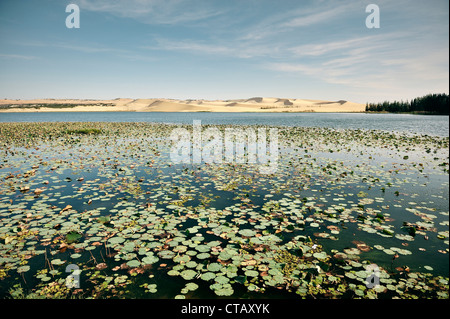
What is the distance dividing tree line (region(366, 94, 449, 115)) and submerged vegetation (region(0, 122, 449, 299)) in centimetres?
10203

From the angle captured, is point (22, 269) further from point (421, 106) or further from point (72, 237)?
point (421, 106)

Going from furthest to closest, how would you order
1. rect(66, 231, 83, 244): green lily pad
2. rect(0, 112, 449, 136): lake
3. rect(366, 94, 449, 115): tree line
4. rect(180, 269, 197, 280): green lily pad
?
1. rect(366, 94, 449, 115): tree line
2. rect(0, 112, 449, 136): lake
3. rect(66, 231, 83, 244): green lily pad
4. rect(180, 269, 197, 280): green lily pad

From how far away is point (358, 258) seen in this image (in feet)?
13.6

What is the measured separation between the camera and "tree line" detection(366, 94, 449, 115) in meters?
82.4

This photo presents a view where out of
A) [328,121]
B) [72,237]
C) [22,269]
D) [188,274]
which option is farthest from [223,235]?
[328,121]

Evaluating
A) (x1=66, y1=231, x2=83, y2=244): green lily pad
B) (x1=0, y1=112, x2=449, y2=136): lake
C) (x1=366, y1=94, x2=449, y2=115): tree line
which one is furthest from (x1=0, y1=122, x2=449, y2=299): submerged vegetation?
(x1=366, y1=94, x2=449, y2=115): tree line

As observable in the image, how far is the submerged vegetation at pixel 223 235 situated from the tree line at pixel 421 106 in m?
102

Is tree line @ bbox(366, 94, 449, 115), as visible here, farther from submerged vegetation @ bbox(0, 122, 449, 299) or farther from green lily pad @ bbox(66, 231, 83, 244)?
green lily pad @ bbox(66, 231, 83, 244)

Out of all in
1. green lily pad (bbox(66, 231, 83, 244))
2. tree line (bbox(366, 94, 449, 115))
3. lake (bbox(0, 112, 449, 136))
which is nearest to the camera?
A: green lily pad (bbox(66, 231, 83, 244))

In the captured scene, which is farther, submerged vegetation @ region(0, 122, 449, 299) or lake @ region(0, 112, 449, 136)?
lake @ region(0, 112, 449, 136)

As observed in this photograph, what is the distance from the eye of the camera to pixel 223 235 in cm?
488
